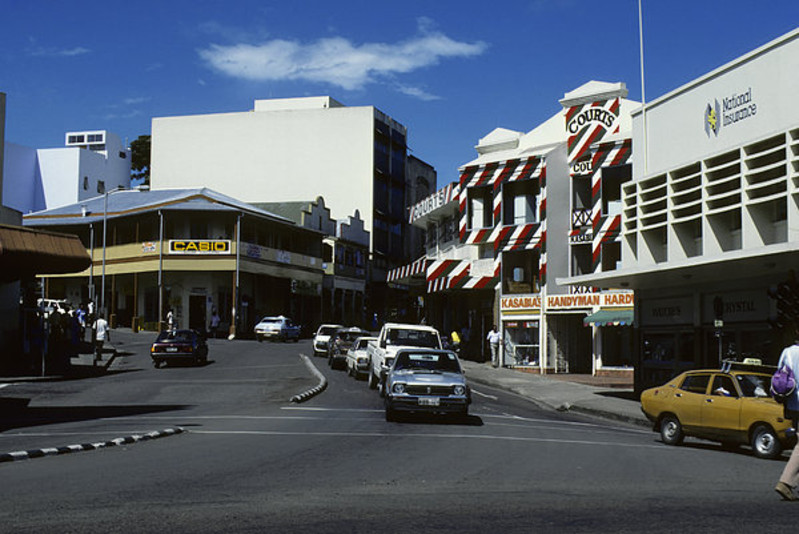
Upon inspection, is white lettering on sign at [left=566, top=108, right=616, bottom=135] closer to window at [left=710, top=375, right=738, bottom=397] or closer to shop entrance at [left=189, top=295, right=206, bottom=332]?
shop entrance at [left=189, top=295, right=206, bottom=332]

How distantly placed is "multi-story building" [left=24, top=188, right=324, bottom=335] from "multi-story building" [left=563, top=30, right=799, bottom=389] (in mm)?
34273

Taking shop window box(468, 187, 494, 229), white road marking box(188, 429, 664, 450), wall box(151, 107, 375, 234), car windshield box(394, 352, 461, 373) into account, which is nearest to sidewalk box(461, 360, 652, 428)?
car windshield box(394, 352, 461, 373)

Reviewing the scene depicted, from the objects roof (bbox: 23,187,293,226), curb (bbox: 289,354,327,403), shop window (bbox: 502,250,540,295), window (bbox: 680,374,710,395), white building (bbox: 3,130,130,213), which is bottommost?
curb (bbox: 289,354,327,403)

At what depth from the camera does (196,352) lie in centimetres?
3812

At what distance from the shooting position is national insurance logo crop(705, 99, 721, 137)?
25797 mm

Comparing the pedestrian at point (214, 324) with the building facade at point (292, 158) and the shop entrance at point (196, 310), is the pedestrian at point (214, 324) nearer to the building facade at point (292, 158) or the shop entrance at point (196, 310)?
the shop entrance at point (196, 310)

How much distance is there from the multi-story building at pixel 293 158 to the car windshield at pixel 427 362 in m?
64.2

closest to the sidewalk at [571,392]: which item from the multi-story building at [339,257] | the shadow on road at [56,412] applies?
the shadow on road at [56,412]

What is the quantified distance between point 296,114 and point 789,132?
2627 inches

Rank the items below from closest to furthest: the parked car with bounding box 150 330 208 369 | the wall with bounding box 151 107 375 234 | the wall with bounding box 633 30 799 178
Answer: the wall with bounding box 633 30 799 178, the parked car with bounding box 150 330 208 369, the wall with bounding box 151 107 375 234

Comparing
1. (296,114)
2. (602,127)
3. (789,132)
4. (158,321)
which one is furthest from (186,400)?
(296,114)

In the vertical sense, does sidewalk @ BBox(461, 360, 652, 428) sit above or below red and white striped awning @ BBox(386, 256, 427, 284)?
below

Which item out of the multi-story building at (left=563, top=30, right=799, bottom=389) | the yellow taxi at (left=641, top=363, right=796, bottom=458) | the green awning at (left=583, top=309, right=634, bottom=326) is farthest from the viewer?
the green awning at (left=583, top=309, right=634, bottom=326)

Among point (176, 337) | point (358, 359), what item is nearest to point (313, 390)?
point (358, 359)
